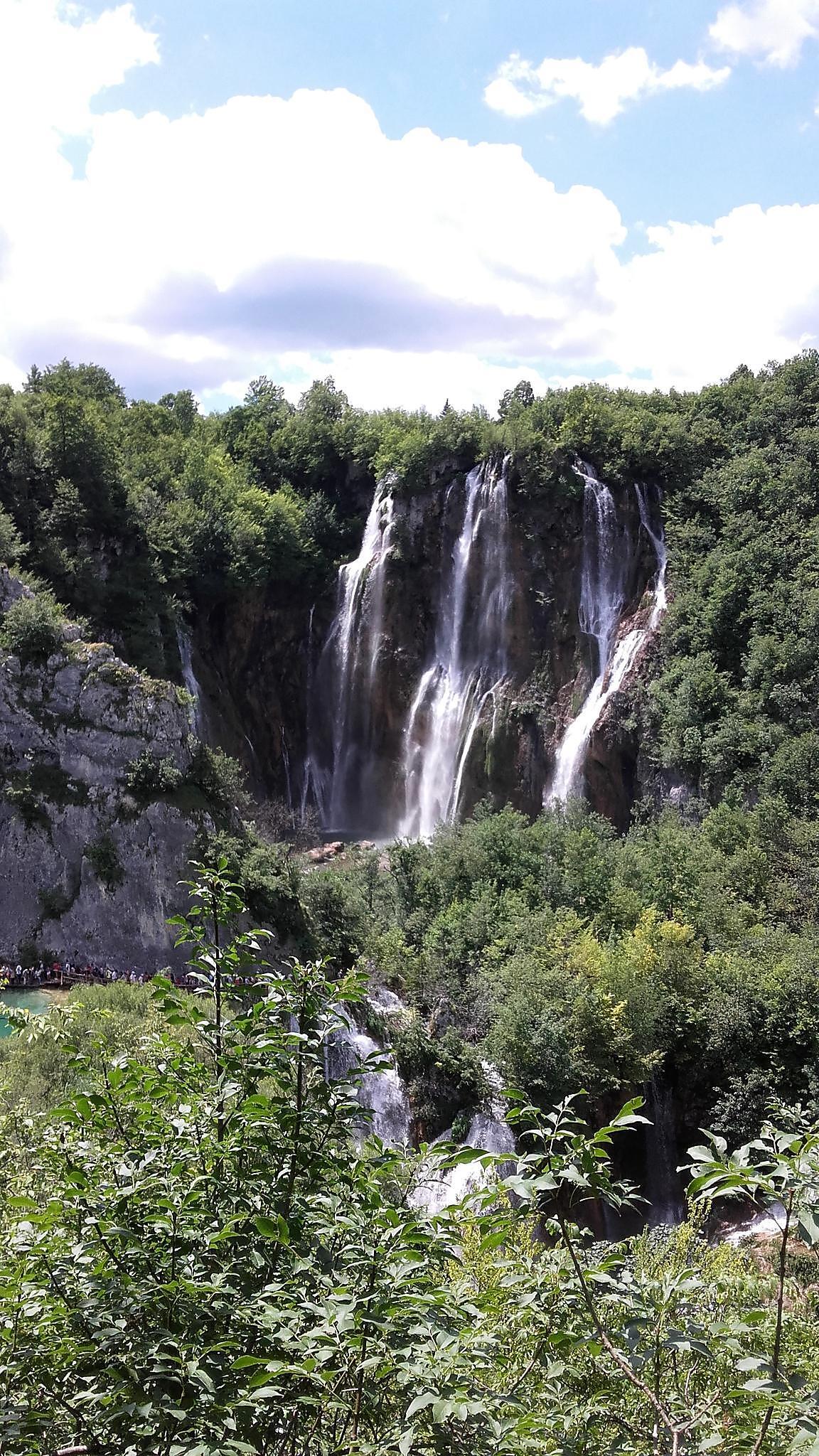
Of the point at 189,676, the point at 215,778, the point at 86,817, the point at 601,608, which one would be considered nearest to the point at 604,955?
the point at 215,778

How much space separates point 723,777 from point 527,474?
48.8 ft

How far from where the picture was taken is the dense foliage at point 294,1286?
2557 millimetres

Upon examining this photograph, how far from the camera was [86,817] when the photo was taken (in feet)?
84.4

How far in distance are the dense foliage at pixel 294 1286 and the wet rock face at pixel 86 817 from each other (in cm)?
2174

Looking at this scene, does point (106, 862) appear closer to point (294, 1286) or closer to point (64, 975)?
point (64, 975)

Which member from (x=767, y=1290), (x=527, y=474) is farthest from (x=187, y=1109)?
(x=527, y=474)

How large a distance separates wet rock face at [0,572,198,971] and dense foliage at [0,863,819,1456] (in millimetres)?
21743

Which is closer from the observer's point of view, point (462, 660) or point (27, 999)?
point (27, 999)

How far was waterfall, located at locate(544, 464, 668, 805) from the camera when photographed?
113ft

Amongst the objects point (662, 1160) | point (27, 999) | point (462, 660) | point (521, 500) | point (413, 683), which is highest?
point (521, 500)

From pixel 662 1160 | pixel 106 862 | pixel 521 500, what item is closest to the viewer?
pixel 662 1160

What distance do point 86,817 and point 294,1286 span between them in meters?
24.2

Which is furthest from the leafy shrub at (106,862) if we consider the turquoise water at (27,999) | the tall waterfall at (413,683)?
the tall waterfall at (413,683)

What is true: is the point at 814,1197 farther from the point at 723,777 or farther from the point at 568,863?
the point at 723,777
